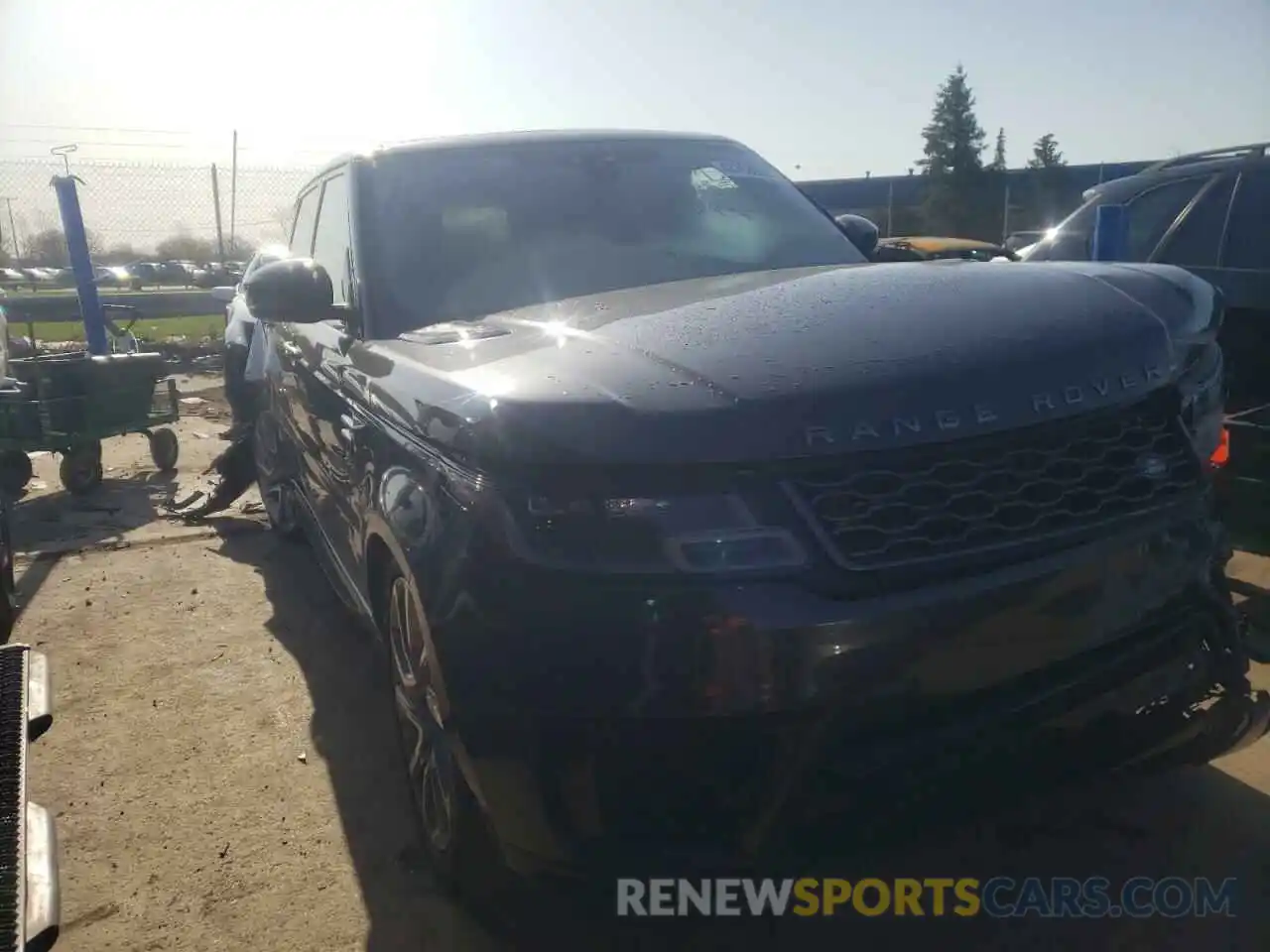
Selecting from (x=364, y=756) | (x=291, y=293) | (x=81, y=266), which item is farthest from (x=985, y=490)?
(x=81, y=266)

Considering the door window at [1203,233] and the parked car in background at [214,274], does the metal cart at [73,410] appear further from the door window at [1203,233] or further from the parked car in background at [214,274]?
the parked car in background at [214,274]

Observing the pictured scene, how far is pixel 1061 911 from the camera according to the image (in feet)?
7.90

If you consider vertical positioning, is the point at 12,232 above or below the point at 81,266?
above

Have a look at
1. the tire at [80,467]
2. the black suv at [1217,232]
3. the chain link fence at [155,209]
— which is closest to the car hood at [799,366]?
the black suv at [1217,232]

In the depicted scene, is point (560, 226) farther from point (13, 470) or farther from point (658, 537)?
point (13, 470)

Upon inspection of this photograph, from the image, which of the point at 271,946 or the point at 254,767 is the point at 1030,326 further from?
the point at 254,767

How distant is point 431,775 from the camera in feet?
8.21

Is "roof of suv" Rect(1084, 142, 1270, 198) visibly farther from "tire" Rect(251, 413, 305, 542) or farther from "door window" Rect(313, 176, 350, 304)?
"tire" Rect(251, 413, 305, 542)

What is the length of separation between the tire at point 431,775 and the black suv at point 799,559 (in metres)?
0.01

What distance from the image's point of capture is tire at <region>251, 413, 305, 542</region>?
16.8 ft

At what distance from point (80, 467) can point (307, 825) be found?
5.42 m

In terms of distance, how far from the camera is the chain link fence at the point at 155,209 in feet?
55.9

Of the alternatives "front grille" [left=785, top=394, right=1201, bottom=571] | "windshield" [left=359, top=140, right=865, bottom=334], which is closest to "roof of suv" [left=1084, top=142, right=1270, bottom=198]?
"windshield" [left=359, top=140, right=865, bottom=334]

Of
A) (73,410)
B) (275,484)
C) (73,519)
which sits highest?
(73,410)
